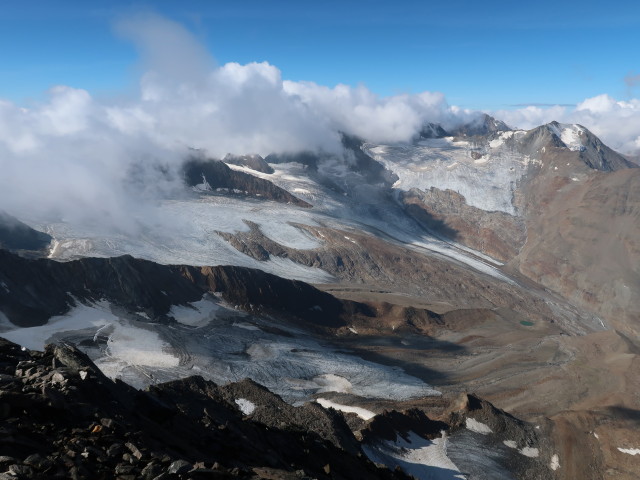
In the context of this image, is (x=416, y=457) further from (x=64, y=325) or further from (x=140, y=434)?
(x=64, y=325)

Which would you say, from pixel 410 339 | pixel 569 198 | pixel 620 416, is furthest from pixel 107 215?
pixel 569 198

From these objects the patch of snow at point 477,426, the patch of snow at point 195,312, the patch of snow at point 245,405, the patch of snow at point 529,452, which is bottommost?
the patch of snow at point 529,452

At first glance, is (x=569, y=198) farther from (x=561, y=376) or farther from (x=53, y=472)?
(x=53, y=472)

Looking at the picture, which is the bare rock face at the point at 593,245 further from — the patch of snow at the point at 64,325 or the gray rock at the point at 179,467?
the gray rock at the point at 179,467

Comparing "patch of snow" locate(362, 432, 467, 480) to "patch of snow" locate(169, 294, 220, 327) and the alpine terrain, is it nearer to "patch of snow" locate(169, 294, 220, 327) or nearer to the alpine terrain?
the alpine terrain

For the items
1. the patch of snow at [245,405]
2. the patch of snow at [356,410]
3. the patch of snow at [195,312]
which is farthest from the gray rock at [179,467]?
the patch of snow at [195,312]

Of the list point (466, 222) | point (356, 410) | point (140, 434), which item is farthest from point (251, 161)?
point (140, 434)
